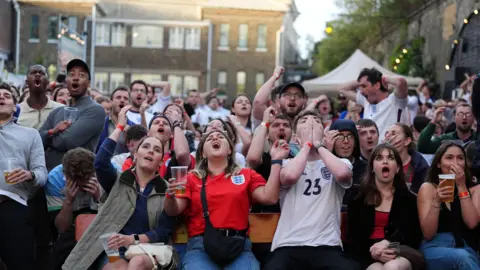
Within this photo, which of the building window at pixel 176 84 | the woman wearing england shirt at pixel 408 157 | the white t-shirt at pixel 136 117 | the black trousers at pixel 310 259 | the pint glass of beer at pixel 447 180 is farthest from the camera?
the building window at pixel 176 84

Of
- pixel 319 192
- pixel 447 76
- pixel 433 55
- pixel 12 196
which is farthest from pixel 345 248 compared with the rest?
pixel 433 55

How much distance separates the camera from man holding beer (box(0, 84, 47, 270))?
6.38 m

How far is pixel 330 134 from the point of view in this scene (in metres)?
6.62

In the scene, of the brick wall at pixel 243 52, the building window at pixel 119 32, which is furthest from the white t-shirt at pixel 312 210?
the building window at pixel 119 32

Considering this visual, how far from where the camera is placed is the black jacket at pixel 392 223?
20.1 ft

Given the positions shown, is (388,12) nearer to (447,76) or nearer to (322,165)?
(447,76)

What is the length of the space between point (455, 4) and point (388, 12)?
9455 mm

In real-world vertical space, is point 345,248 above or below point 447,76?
below

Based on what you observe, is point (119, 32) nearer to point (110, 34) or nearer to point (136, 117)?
point (110, 34)

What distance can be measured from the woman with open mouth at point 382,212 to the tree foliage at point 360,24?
20.5 m

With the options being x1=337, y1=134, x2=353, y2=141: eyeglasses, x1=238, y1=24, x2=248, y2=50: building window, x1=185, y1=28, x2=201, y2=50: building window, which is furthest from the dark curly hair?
x1=238, y1=24, x2=248, y2=50: building window

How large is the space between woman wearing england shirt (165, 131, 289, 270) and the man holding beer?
4.53 feet

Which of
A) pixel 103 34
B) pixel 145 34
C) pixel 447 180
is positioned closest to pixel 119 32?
pixel 103 34

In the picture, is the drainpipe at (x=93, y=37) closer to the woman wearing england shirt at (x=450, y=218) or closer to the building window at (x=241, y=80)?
the building window at (x=241, y=80)
